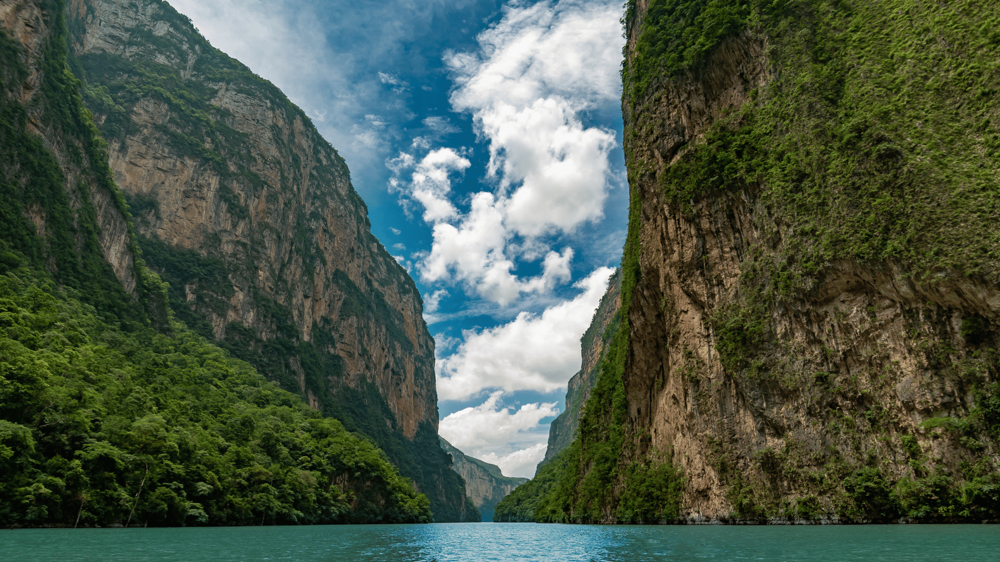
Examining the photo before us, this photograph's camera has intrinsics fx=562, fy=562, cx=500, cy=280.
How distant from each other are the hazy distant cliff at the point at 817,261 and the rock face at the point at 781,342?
0.12 metres

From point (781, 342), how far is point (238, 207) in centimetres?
11038

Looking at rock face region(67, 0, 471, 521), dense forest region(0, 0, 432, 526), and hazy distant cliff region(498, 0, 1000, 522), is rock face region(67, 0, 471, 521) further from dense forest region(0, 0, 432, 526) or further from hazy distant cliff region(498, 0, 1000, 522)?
hazy distant cliff region(498, 0, 1000, 522)

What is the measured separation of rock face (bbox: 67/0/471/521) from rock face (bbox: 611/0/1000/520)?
85.7 meters

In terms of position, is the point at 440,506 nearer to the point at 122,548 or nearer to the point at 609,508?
the point at 609,508

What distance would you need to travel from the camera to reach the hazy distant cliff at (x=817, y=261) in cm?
3058

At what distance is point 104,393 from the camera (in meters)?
41.8

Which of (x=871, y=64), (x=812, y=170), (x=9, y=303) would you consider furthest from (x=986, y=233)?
(x=9, y=303)

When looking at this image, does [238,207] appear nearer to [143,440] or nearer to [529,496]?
[143,440]

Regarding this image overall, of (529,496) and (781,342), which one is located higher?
(781,342)

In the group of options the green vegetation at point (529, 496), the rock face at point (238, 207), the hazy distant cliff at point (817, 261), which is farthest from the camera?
the green vegetation at point (529, 496)

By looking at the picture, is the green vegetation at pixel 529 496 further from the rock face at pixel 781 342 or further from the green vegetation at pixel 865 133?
the green vegetation at pixel 865 133

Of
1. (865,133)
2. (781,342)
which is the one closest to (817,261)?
(781,342)

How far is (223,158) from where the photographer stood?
394 ft

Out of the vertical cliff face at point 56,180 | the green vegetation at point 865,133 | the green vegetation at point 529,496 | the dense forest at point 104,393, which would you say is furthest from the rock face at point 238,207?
the green vegetation at point 865,133
